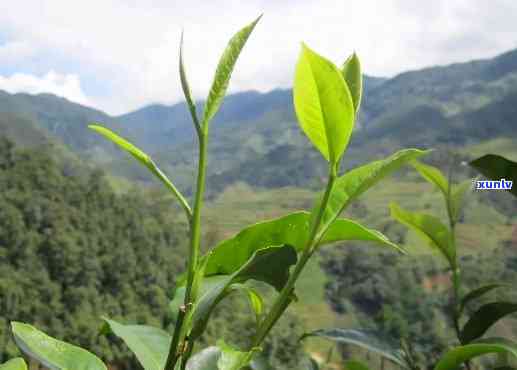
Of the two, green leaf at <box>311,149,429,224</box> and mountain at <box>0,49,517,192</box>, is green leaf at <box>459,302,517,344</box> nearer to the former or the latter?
green leaf at <box>311,149,429,224</box>

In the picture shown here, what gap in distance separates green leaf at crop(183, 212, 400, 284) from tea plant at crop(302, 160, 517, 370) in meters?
0.13

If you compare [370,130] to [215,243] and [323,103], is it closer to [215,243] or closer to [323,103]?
[215,243]

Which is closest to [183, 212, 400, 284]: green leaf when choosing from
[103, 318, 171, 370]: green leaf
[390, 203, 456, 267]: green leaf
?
[103, 318, 171, 370]: green leaf

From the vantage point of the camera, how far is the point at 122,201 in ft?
157

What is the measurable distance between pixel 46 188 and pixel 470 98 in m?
130

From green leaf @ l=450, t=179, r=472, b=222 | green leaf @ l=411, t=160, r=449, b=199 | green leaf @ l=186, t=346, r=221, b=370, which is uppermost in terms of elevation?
green leaf @ l=411, t=160, r=449, b=199

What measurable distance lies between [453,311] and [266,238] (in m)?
0.31

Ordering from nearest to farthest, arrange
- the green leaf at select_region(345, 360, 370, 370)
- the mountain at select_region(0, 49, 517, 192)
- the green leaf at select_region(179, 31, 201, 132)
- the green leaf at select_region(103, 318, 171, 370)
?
the green leaf at select_region(179, 31, 201, 132), the green leaf at select_region(103, 318, 171, 370), the green leaf at select_region(345, 360, 370, 370), the mountain at select_region(0, 49, 517, 192)

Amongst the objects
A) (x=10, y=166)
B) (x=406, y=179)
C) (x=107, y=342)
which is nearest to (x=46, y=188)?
(x=10, y=166)

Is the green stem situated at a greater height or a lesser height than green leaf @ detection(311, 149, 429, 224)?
lesser

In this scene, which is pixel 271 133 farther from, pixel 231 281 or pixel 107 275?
pixel 231 281

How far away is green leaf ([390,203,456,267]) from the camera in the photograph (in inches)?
30.6

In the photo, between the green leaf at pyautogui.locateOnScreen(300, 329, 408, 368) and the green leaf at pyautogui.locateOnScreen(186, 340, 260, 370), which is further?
the green leaf at pyautogui.locateOnScreen(300, 329, 408, 368)

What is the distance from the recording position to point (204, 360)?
55 centimetres
